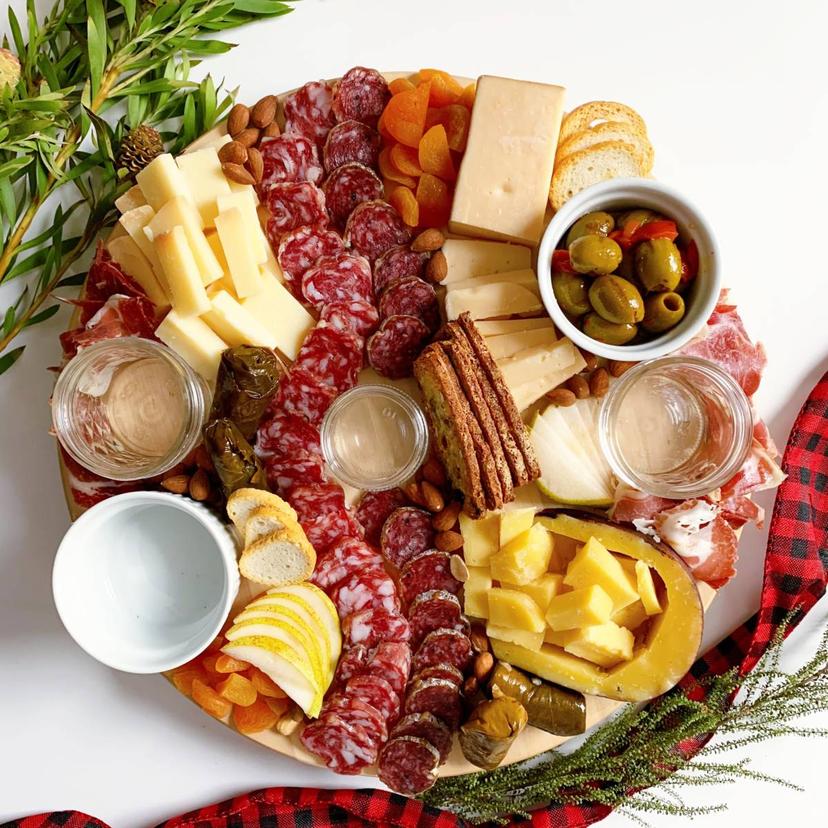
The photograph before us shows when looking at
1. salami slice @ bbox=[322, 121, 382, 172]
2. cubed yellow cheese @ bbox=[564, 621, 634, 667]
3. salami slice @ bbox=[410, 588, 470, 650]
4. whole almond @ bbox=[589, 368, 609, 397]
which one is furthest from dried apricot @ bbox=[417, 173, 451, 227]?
cubed yellow cheese @ bbox=[564, 621, 634, 667]

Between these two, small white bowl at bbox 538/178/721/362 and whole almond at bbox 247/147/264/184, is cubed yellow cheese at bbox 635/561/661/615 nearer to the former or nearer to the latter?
Answer: small white bowl at bbox 538/178/721/362

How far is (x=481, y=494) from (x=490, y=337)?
31cm

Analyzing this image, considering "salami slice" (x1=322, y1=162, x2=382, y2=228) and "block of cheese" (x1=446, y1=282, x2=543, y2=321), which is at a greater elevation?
"salami slice" (x1=322, y1=162, x2=382, y2=228)

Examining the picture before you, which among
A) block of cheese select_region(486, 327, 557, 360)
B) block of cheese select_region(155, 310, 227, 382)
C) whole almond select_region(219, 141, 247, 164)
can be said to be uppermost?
whole almond select_region(219, 141, 247, 164)

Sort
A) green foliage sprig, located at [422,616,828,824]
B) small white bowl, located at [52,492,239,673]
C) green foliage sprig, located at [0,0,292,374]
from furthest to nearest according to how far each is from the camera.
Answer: green foliage sprig, located at [422,616,828,824], green foliage sprig, located at [0,0,292,374], small white bowl, located at [52,492,239,673]

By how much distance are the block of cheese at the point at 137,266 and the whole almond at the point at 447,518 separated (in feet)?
2.23

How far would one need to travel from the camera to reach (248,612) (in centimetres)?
148

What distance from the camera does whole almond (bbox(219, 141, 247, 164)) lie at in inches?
60.7

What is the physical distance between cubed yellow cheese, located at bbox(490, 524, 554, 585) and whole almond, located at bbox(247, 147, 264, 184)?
872mm

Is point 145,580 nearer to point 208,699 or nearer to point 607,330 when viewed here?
point 208,699

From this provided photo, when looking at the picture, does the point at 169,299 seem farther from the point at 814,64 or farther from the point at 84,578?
the point at 814,64

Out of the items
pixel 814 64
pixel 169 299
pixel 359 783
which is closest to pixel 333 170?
pixel 169 299

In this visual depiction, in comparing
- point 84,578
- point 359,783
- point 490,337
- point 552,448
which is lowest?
point 359,783

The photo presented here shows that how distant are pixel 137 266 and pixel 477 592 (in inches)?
36.2
